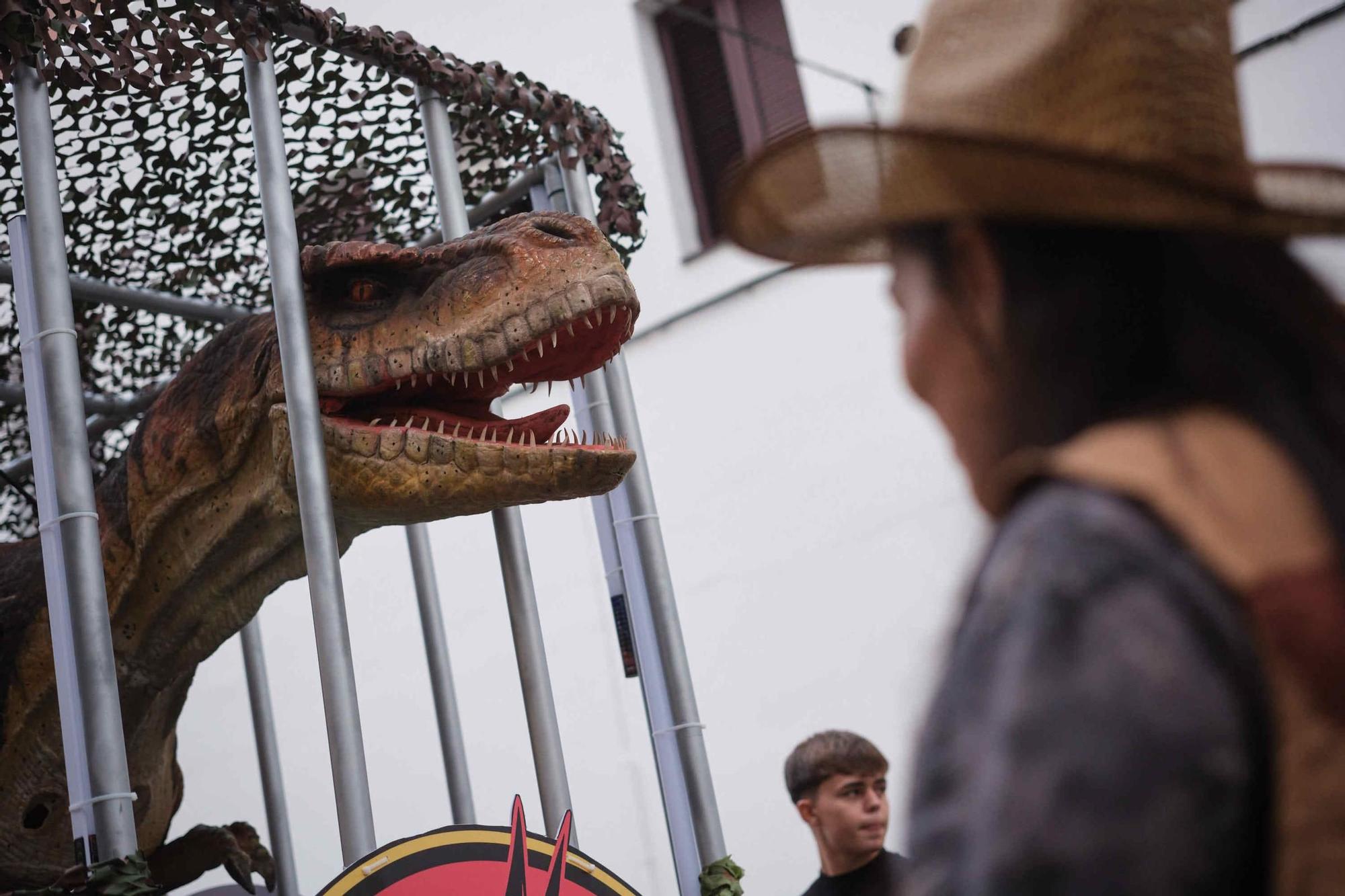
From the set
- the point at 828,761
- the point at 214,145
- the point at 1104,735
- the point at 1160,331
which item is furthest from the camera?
the point at 214,145

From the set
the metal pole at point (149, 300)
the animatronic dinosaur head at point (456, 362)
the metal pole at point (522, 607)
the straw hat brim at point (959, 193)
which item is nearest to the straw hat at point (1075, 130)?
the straw hat brim at point (959, 193)

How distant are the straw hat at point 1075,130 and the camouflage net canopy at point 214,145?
2.15 meters

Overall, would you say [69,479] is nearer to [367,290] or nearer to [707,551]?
[367,290]

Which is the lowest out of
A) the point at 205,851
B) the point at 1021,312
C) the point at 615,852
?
the point at 615,852

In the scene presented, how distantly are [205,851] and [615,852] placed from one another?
2.87m

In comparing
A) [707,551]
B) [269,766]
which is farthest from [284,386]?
[707,551]

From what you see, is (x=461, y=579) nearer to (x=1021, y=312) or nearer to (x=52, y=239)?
(x=52, y=239)

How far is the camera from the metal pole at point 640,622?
2975mm

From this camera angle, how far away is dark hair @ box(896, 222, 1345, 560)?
629 millimetres

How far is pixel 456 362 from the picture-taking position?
249 cm

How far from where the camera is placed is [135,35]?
2598 mm

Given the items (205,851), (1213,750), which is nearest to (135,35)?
(205,851)

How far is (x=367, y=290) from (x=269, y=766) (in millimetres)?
2108

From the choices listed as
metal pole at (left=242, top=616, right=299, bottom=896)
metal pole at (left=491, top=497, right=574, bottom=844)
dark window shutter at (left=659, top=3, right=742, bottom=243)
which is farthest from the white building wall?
metal pole at (left=491, top=497, right=574, bottom=844)
